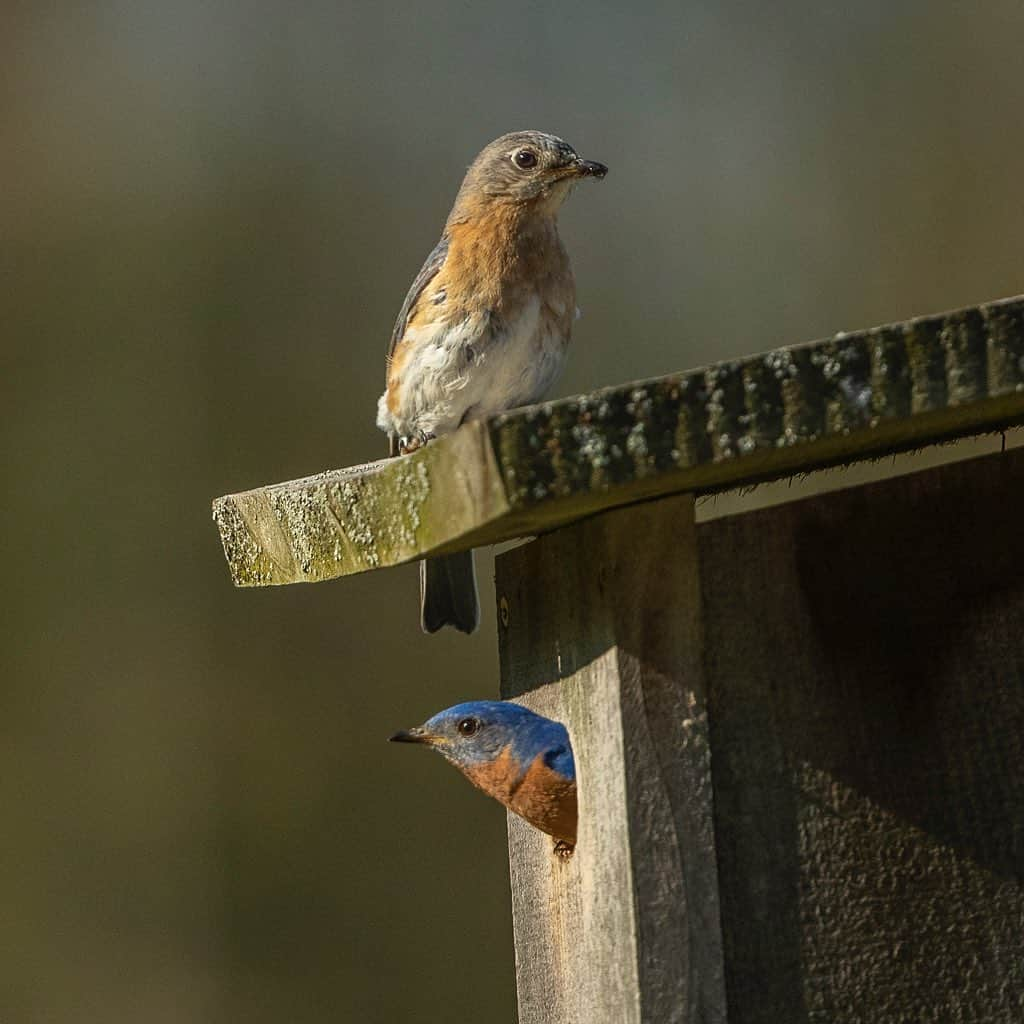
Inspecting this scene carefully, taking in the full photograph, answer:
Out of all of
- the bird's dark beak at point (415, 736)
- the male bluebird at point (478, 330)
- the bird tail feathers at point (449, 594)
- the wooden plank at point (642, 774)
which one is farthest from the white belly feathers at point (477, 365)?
the wooden plank at point (642, 774)

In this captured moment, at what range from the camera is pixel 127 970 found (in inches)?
235

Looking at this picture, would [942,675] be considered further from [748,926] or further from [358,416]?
[358,416]

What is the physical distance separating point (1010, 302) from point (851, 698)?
475mm

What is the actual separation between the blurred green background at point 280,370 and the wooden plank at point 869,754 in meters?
4.47

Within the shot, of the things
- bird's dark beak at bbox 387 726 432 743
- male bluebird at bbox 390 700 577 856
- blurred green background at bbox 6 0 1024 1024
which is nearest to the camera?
male bluebird at bbox 390 700 577 856

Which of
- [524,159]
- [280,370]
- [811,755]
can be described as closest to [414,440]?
[524,159]

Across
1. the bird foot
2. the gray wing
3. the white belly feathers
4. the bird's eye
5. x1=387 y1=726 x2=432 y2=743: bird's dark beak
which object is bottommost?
x1=387 y1=726 x2=432 y2=743: bird's dark beak

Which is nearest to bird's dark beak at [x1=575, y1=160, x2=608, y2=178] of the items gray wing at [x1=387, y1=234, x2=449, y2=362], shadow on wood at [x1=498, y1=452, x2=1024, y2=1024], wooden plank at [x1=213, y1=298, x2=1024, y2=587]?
gray wing at [x1=387, y1=234, x2=449, y2=362]

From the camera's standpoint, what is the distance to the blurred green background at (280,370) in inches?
239

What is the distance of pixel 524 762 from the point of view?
1.96 meters

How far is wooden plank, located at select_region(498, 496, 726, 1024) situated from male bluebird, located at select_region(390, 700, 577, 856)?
67mm

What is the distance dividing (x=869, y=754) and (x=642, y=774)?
0.25m

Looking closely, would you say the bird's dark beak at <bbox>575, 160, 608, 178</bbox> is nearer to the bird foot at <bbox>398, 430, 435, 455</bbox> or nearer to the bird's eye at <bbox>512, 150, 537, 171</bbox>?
the bird's eye at <bbox>512, 150, 537, 171</bbox>

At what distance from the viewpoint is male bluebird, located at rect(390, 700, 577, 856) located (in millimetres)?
1951
